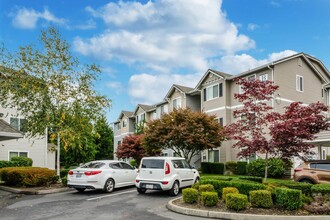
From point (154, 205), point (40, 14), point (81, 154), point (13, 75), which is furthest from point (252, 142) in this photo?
point (81, 154)

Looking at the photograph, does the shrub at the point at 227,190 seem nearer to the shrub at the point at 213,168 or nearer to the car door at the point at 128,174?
the car door at the point at 128,174

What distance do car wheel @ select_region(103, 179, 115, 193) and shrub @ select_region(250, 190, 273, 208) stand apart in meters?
7.39

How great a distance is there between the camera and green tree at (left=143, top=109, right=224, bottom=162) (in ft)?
83.1

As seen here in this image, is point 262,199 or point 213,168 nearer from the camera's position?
point 262,199

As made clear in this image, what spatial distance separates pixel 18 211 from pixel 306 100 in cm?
2627

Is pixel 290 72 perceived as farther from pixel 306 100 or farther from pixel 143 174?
pixel 143 174

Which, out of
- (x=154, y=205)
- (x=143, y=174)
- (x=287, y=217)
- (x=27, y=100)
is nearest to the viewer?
(x=287, y=217)

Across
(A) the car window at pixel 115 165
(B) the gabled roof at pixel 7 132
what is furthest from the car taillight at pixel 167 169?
(B) the gabled roof at pixel 7 132

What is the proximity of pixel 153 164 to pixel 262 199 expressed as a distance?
5.65 meters

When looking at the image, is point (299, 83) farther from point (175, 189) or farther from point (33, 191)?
point (33, 191)

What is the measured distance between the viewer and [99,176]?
1527 cm

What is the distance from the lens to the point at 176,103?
38.5m

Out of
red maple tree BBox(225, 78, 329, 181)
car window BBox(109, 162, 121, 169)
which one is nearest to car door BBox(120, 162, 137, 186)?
car window BBox(109, 162, 121, 169)

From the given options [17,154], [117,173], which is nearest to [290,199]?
[117,173]
